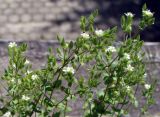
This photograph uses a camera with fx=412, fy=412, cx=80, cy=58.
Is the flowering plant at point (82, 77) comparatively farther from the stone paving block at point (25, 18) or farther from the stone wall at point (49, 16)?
the stone paving block at point (25, 18)

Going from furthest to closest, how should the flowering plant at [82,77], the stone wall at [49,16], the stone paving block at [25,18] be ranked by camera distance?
the stone paving block at [25,18], the stone wall at [49,16], the flowering plant at [82,77]

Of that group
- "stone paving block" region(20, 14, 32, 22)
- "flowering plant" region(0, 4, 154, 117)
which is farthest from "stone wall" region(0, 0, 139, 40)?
"flowering plant" region(0, 4, 154, 117)

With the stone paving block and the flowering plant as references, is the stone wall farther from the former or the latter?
the flowering plant

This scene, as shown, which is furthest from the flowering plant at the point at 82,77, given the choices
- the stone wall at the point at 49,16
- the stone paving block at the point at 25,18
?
the stone paving block at the point at 25,18

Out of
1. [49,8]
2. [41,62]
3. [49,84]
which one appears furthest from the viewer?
[49,8]

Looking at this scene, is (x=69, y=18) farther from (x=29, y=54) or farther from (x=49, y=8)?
(x=29, y=54)

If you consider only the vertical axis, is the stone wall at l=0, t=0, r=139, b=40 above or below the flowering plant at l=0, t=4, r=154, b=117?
above

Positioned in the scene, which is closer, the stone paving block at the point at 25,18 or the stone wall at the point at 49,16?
the stone wall at the point at 49,16

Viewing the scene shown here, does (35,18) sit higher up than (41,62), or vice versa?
(35,18)

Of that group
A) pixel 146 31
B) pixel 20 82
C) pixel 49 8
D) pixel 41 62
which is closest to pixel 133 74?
pixel 20 82
